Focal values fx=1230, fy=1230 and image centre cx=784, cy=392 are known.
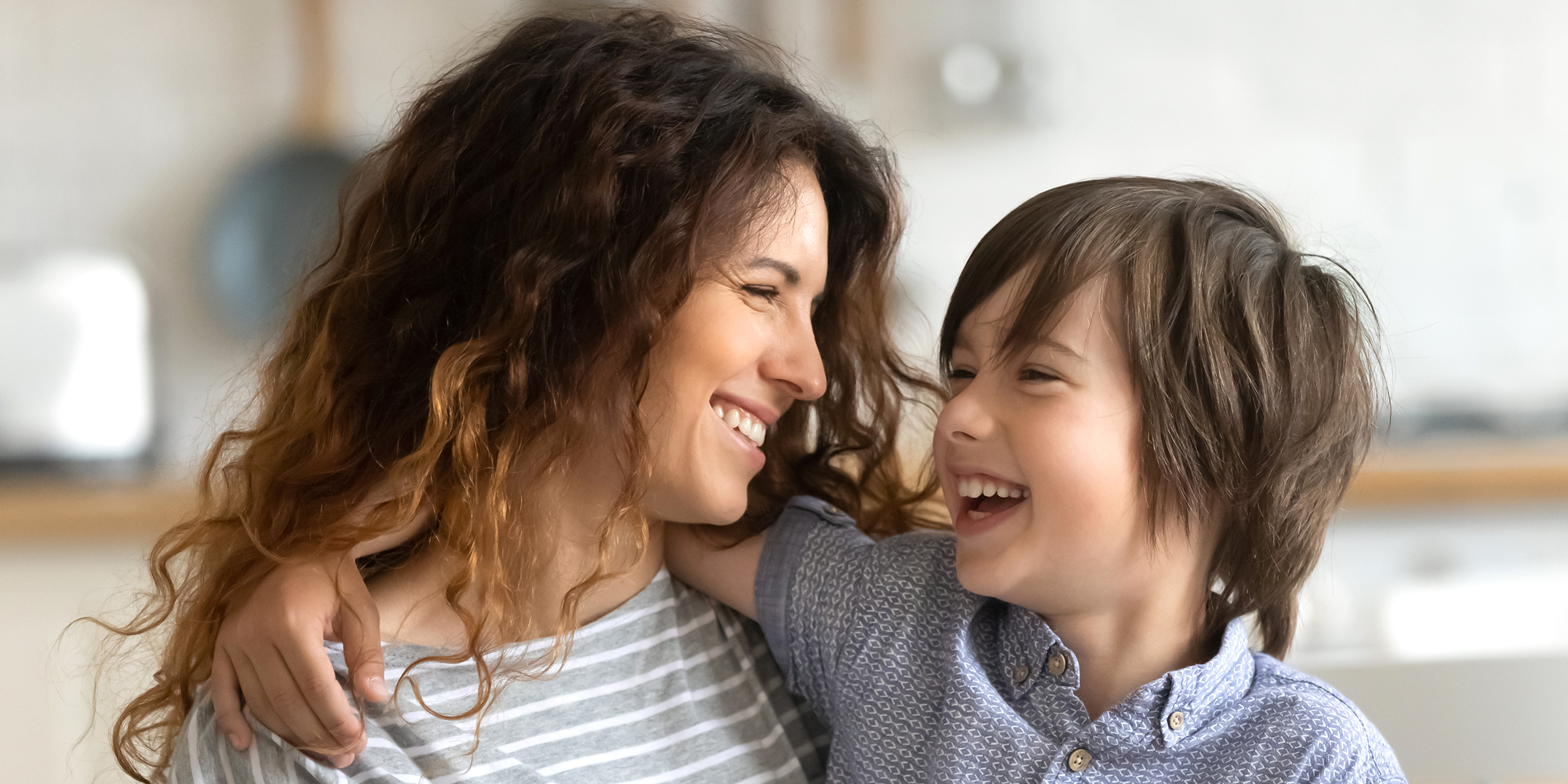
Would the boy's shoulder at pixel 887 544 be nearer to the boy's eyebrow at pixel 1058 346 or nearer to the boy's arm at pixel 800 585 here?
the boy's arm at pixel 800 585

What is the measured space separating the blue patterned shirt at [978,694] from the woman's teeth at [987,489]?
0.35ft

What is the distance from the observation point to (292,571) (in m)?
0.98

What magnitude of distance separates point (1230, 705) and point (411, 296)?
0.78 m

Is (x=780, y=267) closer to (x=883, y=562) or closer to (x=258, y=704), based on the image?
(x=883, y=562)

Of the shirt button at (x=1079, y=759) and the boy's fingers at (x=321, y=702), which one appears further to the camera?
the shirt button at (x=1079, y=759)

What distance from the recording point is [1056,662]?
1.06m

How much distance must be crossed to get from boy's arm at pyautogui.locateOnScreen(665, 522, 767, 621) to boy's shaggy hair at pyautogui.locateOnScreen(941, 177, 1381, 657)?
0.33 meters

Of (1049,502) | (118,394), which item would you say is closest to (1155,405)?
(1049,502)

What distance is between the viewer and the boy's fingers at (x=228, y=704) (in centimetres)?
93

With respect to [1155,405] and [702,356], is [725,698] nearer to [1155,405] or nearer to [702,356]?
[702,356]

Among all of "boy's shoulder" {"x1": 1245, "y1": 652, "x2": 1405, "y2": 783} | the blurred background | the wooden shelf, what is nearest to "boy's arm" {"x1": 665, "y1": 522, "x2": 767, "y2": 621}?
"boy's shoulder" {"x1": 1245, "y1": 652, "x2": 1405, "y2": 783}

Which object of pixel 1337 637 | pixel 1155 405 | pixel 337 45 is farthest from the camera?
pixel 337 45

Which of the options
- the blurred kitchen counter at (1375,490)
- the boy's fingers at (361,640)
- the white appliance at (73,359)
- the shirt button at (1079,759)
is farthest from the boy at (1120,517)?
the white appliance at (73,359)

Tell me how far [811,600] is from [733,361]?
25cm
